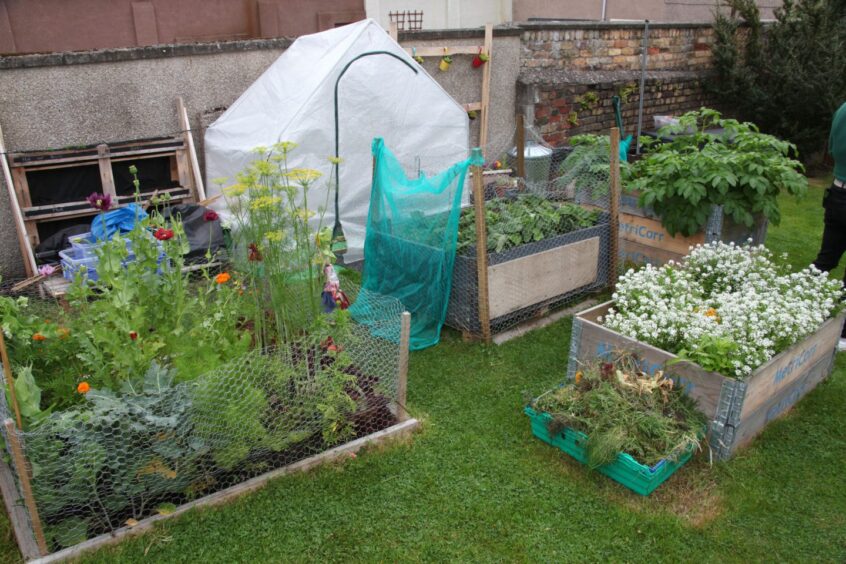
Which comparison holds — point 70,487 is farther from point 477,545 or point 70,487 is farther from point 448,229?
point 448,229

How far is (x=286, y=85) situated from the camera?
6289 millimetres

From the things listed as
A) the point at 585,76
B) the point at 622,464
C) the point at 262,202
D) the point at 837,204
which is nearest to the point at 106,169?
the point at 262,202

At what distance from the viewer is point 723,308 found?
377 centimetres

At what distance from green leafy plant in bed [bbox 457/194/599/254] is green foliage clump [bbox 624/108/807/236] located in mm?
600

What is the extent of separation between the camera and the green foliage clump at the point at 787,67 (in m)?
10.1

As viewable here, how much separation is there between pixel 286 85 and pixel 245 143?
725mm

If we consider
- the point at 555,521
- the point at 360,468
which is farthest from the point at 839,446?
the point at 360,468

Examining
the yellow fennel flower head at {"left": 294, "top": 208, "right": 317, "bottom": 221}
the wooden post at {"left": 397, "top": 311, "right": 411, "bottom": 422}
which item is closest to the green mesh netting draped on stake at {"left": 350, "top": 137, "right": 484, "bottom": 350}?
the wooden post at {"left": 397, "top": 311, "right": 411, "bottom": 422}

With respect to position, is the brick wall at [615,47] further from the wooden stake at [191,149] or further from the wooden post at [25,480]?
the wooden post at [25,480]

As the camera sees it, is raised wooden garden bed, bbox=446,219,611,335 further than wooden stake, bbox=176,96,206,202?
No

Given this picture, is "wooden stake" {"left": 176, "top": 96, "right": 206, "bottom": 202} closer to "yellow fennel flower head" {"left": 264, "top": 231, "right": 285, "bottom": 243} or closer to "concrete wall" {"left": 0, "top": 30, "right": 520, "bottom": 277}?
"concrete wall" {"left": 0, "top": 30, "right": 520, "bottom": 277}

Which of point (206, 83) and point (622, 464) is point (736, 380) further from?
point (206, 83)

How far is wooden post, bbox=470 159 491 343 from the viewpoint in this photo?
4.43 metres

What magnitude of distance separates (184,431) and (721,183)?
416cm
